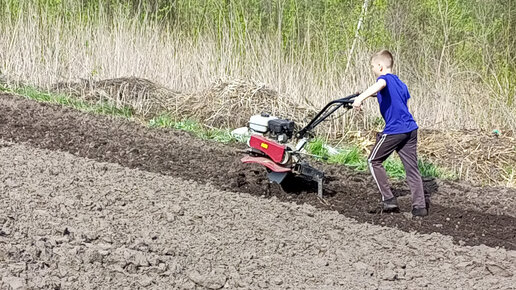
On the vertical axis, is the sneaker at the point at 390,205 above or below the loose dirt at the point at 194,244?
below

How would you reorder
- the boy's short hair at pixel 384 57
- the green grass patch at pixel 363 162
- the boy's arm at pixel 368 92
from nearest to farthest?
the boy's arm at pixel 368 92
the boy's short hair at pixel 384 57
the green grass patch at pixel 363 162

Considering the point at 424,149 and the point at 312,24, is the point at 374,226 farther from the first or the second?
the point at 312,24

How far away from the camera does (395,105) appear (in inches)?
226

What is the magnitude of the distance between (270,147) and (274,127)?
16cm

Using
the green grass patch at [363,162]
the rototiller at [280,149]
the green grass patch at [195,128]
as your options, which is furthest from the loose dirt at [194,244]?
Answer: the green grass patch at [195,128]

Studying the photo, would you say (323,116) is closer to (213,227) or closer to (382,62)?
(382,62)

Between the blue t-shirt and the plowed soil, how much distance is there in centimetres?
67

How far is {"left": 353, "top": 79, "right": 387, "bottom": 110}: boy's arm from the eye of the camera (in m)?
5.44

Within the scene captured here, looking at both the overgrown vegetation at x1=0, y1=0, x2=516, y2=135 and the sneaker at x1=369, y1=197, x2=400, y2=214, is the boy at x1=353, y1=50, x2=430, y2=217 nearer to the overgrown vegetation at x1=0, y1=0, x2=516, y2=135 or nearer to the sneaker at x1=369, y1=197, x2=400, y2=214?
the sneaker at x1=369, y1=197, x2=400, y2=214

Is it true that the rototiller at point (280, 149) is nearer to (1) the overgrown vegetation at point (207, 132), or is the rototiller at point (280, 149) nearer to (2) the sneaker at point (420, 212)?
(1) the overgrown vegetation at point (207, 132)

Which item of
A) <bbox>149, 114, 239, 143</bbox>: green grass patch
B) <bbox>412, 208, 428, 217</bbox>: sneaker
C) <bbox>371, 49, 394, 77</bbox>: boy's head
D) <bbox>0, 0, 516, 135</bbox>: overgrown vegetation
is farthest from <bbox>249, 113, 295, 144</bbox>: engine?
<bbox>0, 0, 516, 135</bbox>: overgrown vegetation

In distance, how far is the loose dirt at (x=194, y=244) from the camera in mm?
3965

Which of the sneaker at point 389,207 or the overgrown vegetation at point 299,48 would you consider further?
the overgrown vegetation at point 299,48

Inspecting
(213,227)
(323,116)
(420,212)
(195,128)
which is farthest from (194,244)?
(195,128)
